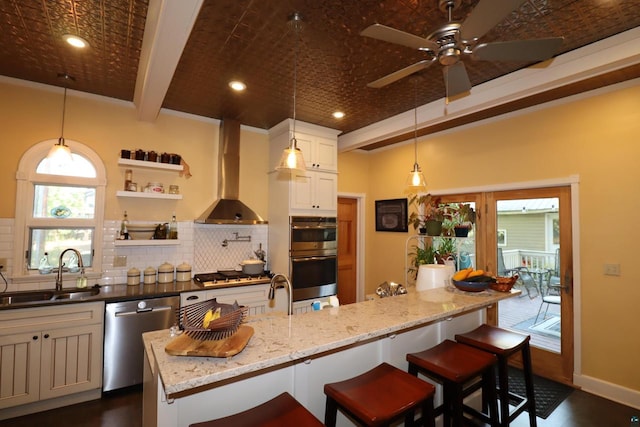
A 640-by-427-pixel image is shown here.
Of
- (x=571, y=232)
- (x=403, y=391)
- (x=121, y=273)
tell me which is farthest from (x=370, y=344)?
(x=121, y=273)

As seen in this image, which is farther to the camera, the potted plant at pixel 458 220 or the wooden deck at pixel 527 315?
the potted plant at pixel 458 220

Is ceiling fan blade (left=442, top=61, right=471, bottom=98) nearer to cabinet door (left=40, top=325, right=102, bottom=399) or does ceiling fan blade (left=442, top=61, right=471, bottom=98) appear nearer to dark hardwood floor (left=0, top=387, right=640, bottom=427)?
dark hardwood floor (left=0, top=387, right=640, bottom=427)

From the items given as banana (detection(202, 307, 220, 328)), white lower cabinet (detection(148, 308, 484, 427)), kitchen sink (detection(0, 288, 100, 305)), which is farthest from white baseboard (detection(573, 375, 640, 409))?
kitchen sink (detection(0, 288, 100, 305))

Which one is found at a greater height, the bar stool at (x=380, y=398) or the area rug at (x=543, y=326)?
the bar stool at (x=380, y=398)

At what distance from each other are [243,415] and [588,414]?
3.08 metres

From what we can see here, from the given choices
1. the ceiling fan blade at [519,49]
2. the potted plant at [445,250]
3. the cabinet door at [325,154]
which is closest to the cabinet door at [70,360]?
the cabinet door at [325,154]

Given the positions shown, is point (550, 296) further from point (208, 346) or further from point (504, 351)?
point (208, 346)

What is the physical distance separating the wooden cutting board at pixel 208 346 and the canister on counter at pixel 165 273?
2.26 meters

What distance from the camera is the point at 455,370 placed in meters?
1.68

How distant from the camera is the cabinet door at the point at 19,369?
93.0 inches

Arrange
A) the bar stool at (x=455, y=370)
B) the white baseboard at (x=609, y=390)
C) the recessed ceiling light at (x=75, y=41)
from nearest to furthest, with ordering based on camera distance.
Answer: the bar stool at (x=455, y=370) < the recessed ceiling light at (x=75, y=41) < the white baseboard at (x=609, y=390)

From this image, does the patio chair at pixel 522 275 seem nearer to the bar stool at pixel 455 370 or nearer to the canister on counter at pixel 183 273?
the bar stool at pixel 455 370

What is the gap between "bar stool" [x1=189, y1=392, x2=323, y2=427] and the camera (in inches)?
47.3

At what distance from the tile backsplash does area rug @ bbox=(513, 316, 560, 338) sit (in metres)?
3.30
